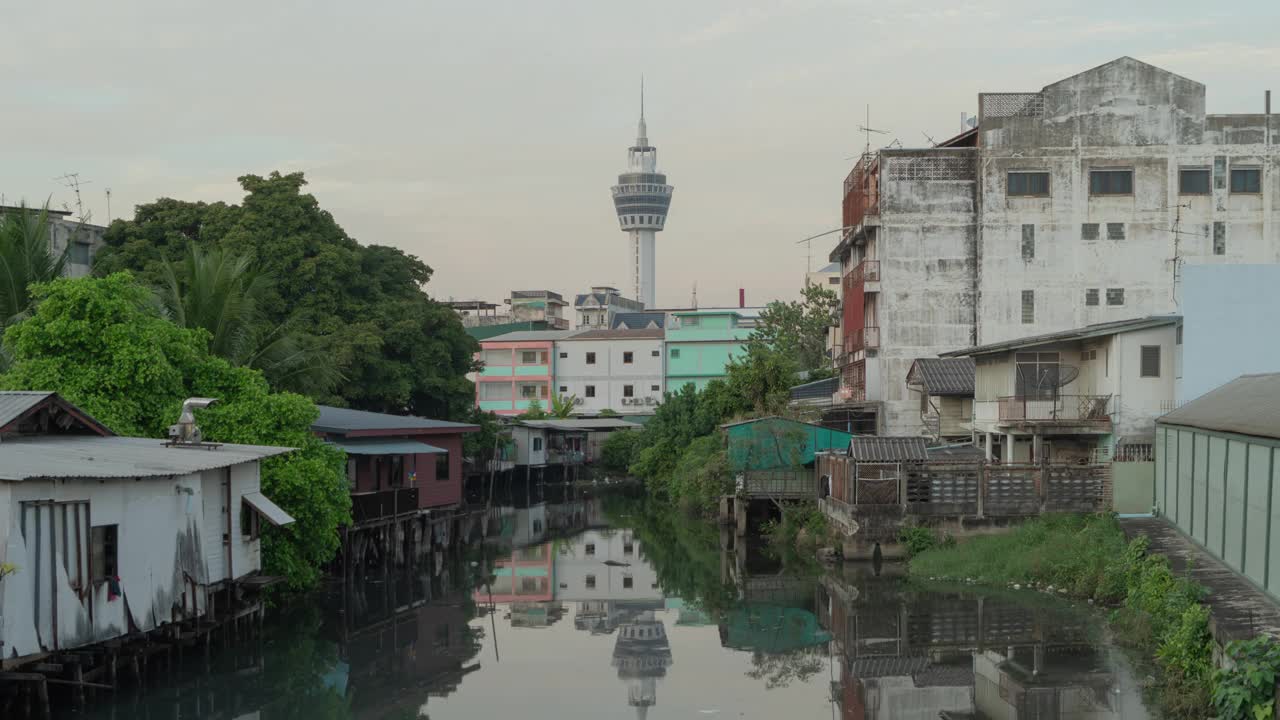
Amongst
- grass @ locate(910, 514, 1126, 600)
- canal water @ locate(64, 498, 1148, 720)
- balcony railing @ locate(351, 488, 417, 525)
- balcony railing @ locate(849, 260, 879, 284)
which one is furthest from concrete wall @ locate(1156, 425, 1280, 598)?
balcony railing @ locate(351, 488, 417, 525)

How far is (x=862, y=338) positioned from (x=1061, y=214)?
24.9 feet

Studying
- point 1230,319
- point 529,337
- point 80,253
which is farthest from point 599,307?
point 1230,319

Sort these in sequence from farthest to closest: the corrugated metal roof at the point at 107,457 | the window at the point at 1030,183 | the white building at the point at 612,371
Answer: the white building at the point at 612,371 < the window at the point at 1030,183 < the corrugated metal roof at the point at 107,457

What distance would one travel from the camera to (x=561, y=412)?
7694 cm

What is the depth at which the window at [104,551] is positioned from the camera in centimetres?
1681

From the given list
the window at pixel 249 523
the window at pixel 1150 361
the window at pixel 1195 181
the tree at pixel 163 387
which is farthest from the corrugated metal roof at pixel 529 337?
the window at pixel 249 523

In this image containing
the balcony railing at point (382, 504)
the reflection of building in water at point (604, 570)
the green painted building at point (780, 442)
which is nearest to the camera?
the reflection of building in water at point (604, 570)

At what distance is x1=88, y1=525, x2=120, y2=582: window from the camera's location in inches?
662

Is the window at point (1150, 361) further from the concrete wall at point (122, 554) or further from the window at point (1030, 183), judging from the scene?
the concrete wall at point (122, 554)

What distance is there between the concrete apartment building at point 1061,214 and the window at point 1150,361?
1252 centimetres

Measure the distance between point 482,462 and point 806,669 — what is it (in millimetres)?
39686

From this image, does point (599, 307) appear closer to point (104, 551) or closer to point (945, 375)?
point (945, 375)

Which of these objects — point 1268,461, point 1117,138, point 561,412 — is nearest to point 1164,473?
point 1268,461

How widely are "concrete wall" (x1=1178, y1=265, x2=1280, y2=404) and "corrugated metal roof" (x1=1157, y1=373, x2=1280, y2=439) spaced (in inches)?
20.6
